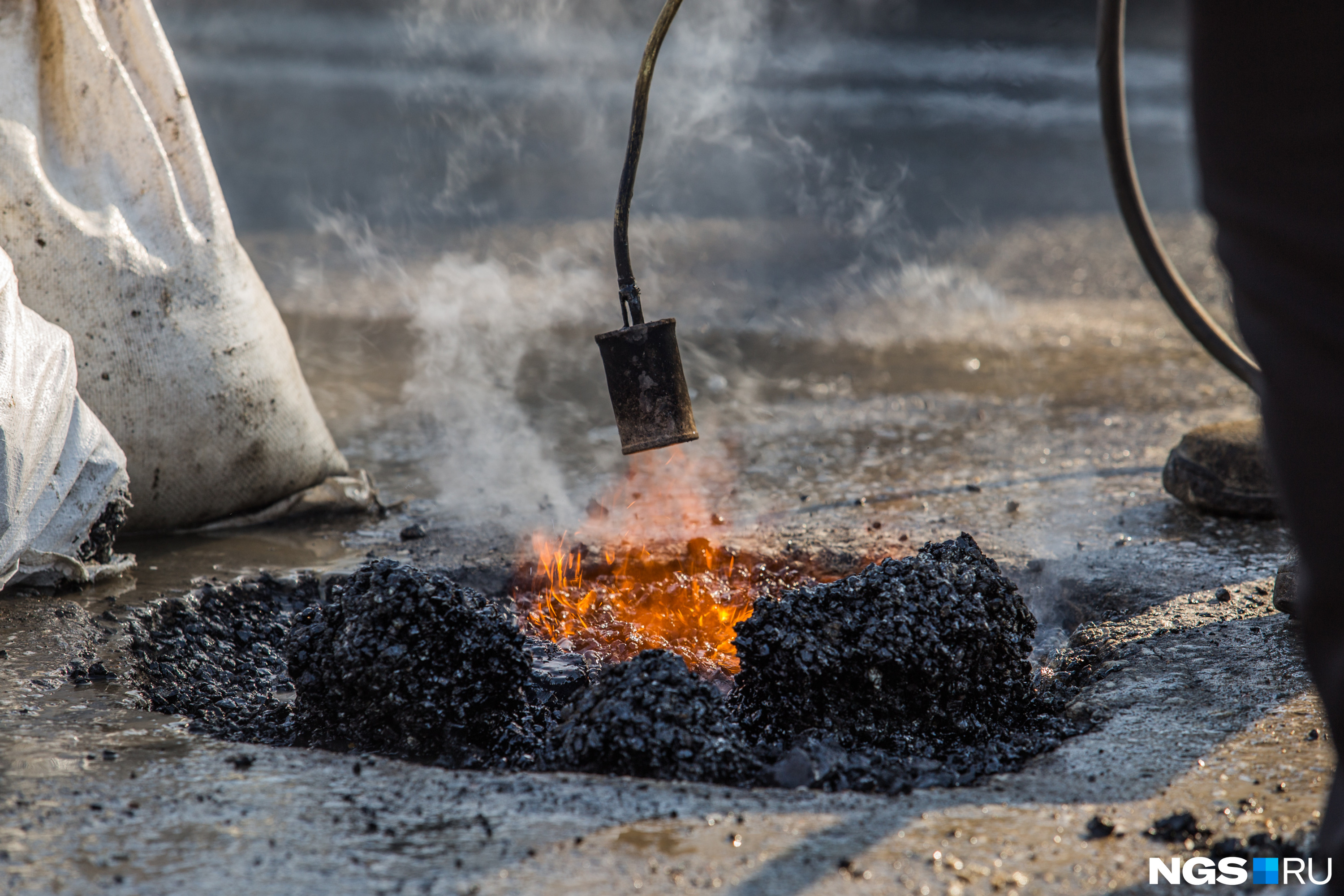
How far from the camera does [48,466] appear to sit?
199 cm

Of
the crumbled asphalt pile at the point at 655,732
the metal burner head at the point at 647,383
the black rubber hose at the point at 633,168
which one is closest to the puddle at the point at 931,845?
the crumbled asphalt pile at the point at 655,732

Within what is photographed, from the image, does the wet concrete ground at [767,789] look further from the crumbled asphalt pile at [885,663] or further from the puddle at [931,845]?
the crumbled asphalt pile at [885,663]

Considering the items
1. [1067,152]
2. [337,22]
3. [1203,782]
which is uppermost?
[337,22]

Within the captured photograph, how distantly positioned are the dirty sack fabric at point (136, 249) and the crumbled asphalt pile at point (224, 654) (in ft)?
1.21

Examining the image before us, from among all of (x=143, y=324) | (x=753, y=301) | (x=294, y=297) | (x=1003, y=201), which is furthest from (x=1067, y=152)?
(x=143, y=324)

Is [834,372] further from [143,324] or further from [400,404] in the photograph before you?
[143,324]

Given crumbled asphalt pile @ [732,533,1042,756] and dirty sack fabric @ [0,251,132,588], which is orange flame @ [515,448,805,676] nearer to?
crumbled asphalt pile @ [732,533,1042,756]

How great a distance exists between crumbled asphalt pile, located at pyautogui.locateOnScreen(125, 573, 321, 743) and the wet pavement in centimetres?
6

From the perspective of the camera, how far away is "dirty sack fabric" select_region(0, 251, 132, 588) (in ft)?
6.24

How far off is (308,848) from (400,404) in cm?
251

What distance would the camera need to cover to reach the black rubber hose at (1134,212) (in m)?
2.15

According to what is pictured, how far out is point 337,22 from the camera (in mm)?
9070

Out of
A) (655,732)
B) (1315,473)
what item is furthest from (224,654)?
(1315,473)

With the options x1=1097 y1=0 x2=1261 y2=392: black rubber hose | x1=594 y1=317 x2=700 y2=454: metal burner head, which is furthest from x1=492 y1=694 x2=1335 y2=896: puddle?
x1=1097 y1=0 x2=1261 y2=392: black rubber hose
